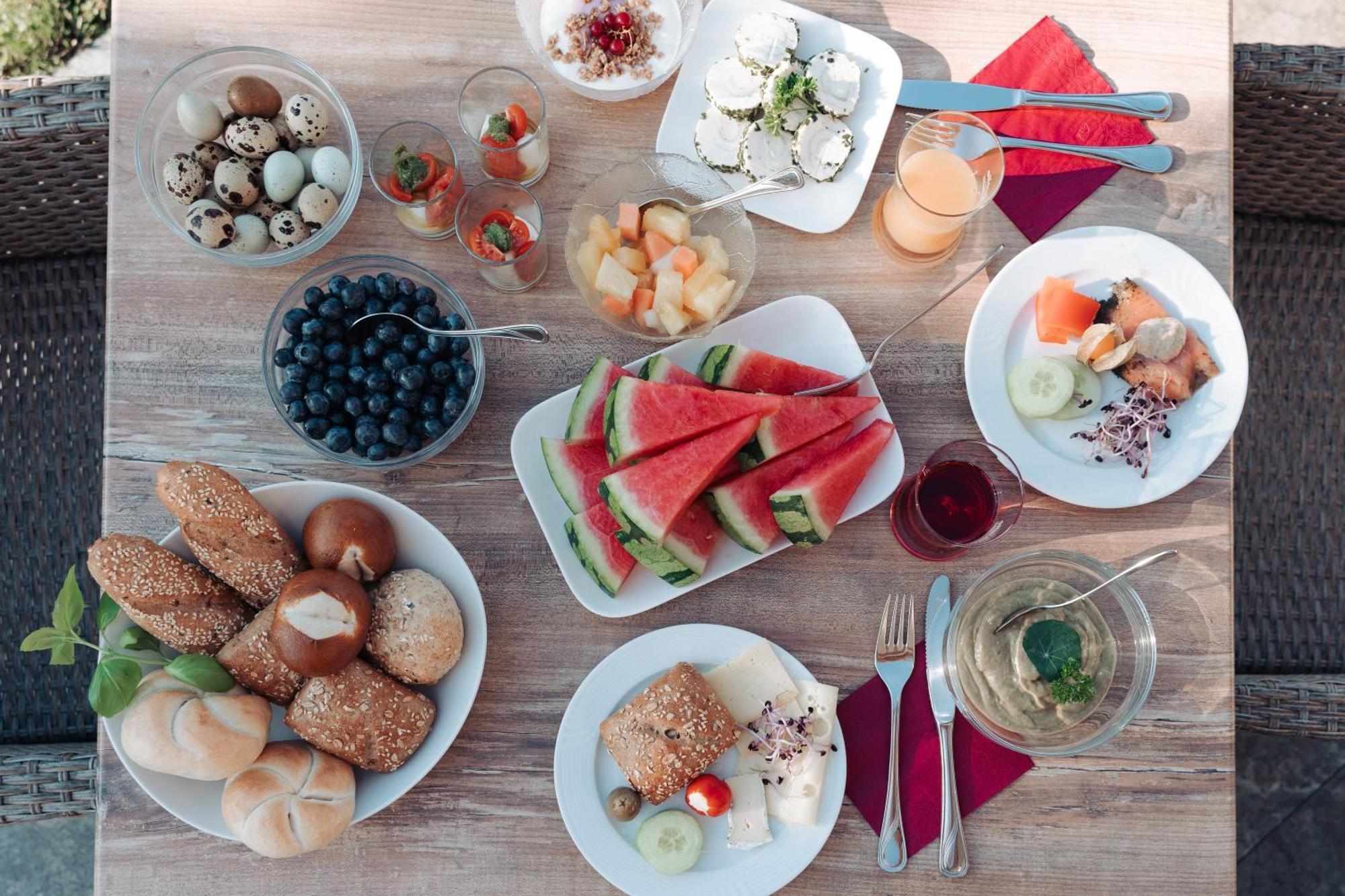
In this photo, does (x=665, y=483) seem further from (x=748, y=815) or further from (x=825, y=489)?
(x=748, y=815)

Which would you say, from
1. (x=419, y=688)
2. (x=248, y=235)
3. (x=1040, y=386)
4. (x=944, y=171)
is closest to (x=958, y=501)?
(x=1040, y=386)

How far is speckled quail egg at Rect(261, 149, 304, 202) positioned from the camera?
5.07 feet

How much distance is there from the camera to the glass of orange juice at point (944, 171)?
158 centimetres

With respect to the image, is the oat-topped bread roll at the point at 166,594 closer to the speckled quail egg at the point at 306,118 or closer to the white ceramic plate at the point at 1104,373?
the speckled quail egg at the point at 306,118

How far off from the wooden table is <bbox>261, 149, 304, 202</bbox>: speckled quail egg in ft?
0.42

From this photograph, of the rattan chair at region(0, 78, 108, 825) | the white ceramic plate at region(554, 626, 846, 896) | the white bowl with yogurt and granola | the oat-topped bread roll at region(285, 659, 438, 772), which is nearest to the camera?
the oat-topped bread roll at region(285, 659, 438, 772)

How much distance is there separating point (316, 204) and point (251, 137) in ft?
0.51

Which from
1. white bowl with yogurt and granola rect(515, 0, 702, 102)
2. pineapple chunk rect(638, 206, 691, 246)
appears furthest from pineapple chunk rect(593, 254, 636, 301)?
white bowl with yogurt and granola rect(515, 0, 702, 102)

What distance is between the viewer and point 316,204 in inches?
60.7

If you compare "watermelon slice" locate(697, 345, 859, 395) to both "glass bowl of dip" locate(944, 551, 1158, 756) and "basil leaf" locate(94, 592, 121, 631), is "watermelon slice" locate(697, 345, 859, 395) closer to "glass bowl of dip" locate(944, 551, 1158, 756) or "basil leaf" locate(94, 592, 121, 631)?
"glass bowl of dip" locate(944, 551, 1158, 756)

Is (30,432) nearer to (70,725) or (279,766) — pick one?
(70,725)

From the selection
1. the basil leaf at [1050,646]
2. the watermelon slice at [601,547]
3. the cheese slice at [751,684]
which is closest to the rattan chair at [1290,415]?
the basil leaf at [1050,646]

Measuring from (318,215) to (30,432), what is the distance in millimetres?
1025

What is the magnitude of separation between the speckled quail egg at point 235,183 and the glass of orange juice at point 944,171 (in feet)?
3.59
